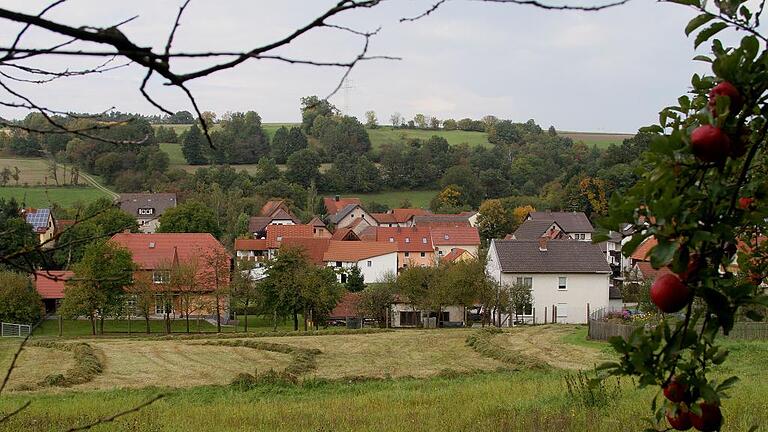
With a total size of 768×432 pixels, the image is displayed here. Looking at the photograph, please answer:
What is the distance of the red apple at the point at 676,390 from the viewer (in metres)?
2.41

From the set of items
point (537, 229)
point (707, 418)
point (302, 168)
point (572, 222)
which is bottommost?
point (707, 418)

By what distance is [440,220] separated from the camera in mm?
80500

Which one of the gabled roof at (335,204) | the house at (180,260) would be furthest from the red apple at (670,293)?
the gabled roof at (335,204)

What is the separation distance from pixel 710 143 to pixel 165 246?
45665mm

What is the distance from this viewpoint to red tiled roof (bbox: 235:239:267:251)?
6706 cm

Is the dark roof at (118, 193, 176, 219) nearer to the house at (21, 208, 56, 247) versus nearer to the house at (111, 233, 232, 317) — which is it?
the house at (111, 233, 232, 317)

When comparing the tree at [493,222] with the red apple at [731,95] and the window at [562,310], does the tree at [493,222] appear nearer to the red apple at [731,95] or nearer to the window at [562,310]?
the window at [562,310]

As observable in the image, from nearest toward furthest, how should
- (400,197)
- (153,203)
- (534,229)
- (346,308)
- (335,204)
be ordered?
(346,308)
(534,229)
(153,203)
(335,204)
(400,197)

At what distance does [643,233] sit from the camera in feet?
7.26

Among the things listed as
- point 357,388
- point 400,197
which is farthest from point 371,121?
point 357,388

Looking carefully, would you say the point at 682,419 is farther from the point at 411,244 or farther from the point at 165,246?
the point at 411,244

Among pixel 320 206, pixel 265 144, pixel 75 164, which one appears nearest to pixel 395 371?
pixel 75 164

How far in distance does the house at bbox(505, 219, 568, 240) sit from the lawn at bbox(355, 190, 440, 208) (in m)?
34.7

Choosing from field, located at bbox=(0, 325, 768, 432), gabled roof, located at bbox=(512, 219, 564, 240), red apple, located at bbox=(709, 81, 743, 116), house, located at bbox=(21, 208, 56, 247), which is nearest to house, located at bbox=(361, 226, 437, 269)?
gabled roof, located at bbox=(512, 219, 564, 240)
